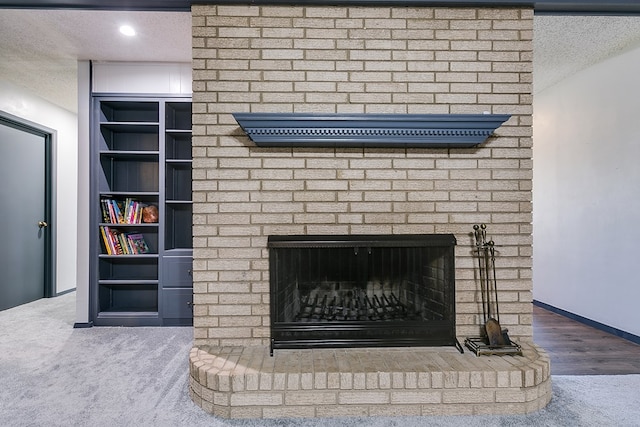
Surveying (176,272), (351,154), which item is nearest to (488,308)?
(351,154)

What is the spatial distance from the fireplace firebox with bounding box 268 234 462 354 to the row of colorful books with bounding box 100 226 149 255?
6.50 ft

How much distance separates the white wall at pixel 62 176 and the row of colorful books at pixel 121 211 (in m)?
1.61

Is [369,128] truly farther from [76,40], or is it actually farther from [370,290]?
→ [76,40]

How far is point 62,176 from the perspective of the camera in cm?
459

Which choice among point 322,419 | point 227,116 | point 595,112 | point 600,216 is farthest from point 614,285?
point 227,116

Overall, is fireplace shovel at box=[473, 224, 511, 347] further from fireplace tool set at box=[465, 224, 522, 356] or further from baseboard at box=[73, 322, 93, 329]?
Result: baseboard at box=[73, 322, 93, 329]

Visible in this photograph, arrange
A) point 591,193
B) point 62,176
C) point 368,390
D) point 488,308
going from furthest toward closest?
point 62,176
point 591,193
point 488,308
point 368,390

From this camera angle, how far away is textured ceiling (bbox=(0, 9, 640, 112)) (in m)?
2.57

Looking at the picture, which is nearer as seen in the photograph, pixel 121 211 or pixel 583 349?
pixel 583 349

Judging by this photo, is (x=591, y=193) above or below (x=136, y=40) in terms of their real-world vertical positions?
below

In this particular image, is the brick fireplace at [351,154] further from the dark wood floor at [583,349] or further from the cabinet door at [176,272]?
the cabinet door at [176,272]

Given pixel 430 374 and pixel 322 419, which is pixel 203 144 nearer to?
pixel 322 419

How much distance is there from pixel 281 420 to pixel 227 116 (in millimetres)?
1645

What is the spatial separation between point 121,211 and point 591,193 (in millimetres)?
4355
